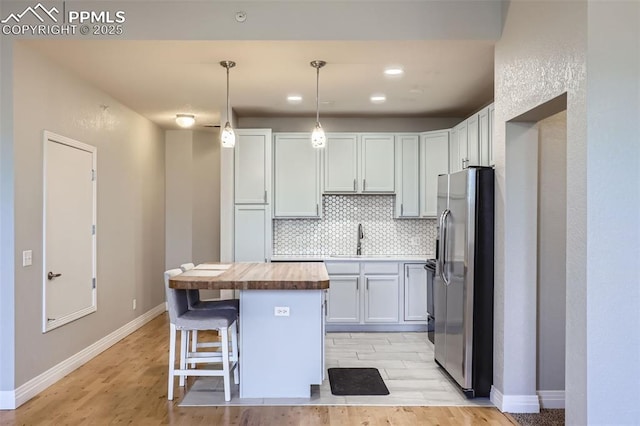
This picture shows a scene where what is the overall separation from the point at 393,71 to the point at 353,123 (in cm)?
206

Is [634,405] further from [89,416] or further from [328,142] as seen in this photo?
[328,142]

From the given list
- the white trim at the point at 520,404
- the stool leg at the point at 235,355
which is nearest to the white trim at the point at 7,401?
the stool leg at the point at 235,355

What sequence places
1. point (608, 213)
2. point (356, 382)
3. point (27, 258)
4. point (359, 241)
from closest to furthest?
point (608, 213) < point (27, 258) < point (356, 382) < point (359, 241)

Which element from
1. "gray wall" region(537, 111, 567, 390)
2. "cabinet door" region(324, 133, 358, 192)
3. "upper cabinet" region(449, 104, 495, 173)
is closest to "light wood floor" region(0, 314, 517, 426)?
"gray wall" region(537, 111, 567, 390)

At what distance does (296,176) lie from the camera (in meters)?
5.99

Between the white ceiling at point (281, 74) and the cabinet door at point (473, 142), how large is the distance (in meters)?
0.35

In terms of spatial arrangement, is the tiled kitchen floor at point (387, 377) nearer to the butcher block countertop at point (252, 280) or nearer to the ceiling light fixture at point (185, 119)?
the butcher block countertop at point (252, 280)

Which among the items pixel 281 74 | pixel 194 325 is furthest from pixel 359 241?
pixel 194 325

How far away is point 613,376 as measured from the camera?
96.2 inches

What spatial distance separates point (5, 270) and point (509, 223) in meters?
3.68

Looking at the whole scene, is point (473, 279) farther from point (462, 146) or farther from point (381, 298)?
point (381, 298)

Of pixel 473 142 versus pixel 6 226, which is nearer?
pixel 6 226

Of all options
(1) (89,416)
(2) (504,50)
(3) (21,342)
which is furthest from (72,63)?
(2) (504,50)

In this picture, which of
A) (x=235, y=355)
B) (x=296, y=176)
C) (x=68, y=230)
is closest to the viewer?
(x=235, y=355)
